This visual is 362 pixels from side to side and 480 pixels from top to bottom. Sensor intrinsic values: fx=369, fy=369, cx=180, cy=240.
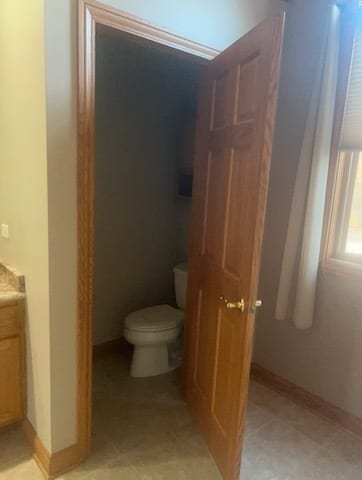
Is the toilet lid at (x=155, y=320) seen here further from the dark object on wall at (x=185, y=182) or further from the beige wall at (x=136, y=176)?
the dark object on wall at (x=185, y=182)

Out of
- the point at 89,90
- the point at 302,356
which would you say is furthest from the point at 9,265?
the point at 302,356

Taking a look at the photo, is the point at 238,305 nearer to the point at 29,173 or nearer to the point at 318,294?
the point at 318,294

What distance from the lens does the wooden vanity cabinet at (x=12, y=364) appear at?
1.83 metres

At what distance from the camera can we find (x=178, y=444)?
2.03m

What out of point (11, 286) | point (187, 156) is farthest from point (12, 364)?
point (187, 156)

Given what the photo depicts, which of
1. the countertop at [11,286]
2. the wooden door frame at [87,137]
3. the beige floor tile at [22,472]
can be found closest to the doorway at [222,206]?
the wooden door frame at [87,137]

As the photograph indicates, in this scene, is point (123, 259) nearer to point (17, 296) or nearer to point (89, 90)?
point (17, 296)

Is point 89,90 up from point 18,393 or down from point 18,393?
up

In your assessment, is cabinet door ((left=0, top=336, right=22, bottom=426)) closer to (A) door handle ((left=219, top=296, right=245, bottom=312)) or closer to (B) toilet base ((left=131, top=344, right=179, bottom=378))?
(B) toilet base ((left=131, top=344, right=179, bottom=378))

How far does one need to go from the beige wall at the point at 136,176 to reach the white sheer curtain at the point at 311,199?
3.26 ft

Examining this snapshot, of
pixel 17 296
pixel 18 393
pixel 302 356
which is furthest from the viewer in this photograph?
pixel 302 356

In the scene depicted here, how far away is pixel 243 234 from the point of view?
1.61m

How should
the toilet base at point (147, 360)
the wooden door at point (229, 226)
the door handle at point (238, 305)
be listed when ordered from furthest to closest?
the toilet base at point (147, 360), the door handle at point (238, 305), the wooden door at point (229, 226)

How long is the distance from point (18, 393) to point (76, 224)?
1010mm
